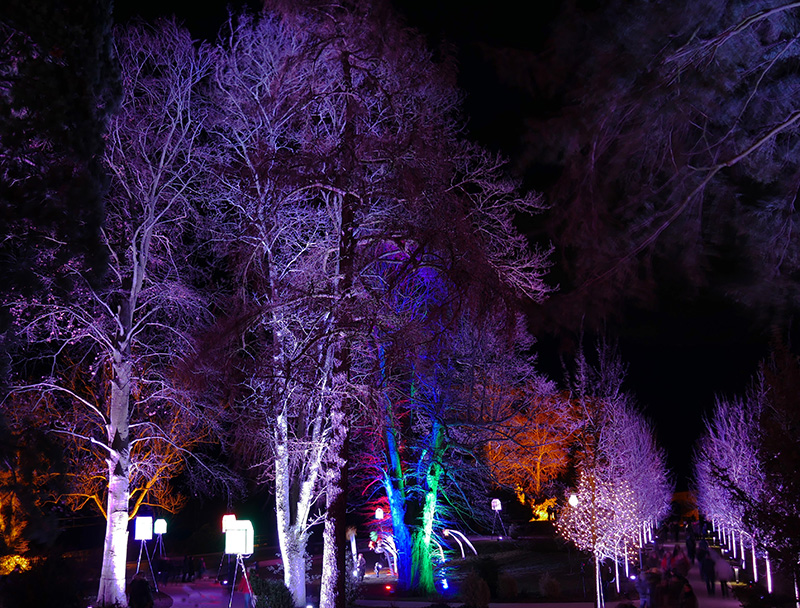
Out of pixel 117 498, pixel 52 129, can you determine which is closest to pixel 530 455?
pixel 117 498

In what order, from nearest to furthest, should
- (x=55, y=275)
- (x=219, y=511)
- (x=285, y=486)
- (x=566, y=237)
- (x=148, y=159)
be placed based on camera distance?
1. (x=566, y=237)
2. (x=55, y=275)
3. (x=285, y=486)
4. (x=148, y=159)
5. (x=219, y=511)

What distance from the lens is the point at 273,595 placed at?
16562mm

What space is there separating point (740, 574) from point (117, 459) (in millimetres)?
24541

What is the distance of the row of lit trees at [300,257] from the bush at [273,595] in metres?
0.46

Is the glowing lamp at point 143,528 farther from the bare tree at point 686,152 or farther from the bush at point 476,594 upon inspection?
the bare tree at point 686,152

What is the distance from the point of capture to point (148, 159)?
19547 millimetres

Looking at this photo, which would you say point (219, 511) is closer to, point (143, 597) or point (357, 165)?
point (143, 597)

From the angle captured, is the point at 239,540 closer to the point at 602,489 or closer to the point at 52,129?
the point at 52,129

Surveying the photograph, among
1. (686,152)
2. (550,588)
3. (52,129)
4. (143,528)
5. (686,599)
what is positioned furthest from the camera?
(143,528)

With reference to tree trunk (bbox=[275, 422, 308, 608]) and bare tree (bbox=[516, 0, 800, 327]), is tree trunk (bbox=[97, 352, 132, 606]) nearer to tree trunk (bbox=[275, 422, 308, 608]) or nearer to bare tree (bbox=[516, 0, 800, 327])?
tree trunk (bbox=[275, 422, 308, 608])

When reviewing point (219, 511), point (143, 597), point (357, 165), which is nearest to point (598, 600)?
point (143, 597)

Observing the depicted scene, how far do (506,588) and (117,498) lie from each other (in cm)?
1202

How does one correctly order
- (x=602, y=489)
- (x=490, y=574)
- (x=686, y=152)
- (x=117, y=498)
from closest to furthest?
1. (x=686, y=152)
2. (x=117, y=498)
3. (x=602, y=489)
4. (x=490, y=574)

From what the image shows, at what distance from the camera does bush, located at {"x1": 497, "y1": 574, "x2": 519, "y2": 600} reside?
21688mm
